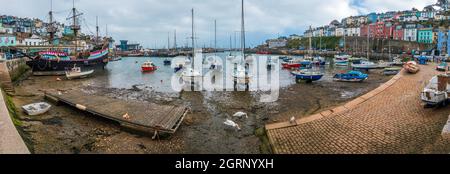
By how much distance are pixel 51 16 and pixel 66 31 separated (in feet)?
267

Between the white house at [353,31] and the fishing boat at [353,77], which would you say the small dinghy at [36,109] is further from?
the white house at [353,31]

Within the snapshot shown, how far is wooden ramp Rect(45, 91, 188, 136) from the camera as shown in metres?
12.4

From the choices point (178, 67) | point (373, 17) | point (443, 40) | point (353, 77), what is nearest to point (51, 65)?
point (178, 67)

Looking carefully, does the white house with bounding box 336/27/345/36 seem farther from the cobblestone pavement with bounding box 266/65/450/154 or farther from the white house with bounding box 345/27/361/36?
the cobblestone pavement with bounding box 266/65/450/154

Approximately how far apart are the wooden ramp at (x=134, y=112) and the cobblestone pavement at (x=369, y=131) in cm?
465

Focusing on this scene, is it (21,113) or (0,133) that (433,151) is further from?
(21,113)

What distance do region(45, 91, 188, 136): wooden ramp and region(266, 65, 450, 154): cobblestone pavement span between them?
4648 millimetres

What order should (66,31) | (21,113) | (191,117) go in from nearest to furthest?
(21,113) < (191,117) < (66,31)

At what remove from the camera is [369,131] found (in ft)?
34.8

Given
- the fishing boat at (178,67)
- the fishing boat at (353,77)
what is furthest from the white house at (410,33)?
the fishing boat at (178,67)

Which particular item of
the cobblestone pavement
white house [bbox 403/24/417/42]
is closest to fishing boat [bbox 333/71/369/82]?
the cobblestone pavement

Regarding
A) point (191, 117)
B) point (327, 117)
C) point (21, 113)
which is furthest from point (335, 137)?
point (21, 113)

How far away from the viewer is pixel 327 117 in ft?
43.0

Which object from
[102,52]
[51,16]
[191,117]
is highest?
[51,16]
